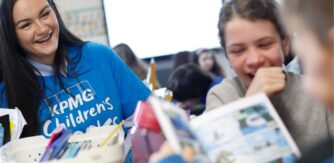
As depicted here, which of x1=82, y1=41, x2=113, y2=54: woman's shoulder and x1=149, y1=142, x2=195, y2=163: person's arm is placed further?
x1=82, y1=41, x2=113, y2=54: woman's shoulder

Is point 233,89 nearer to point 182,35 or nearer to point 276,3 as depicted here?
point 276,3

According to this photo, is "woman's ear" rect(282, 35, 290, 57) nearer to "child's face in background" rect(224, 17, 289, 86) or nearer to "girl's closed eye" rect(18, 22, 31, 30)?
"child's face in background" rect(224, 17, 289, 86)

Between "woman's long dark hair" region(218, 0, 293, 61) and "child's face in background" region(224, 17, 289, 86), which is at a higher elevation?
"woman's long dark hair" region(218, 0, 293, 61)

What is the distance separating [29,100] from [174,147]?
2.83 ft

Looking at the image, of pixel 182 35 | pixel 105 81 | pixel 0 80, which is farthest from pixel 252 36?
pixel 182 35

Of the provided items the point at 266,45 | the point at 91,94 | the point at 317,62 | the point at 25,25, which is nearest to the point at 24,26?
the point at 25,25

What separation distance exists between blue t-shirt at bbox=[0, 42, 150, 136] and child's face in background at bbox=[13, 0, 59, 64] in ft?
0.30

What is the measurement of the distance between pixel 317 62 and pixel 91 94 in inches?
37.6

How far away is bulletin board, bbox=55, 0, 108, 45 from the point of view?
13.3ft

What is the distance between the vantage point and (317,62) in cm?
56

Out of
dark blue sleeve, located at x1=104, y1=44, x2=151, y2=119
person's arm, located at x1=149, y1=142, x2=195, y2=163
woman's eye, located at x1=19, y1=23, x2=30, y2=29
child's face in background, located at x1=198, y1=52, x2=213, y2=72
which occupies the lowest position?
child's face in background, located at x1=198, y1=52, x2=213, y2=72

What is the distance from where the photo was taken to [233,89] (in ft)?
3.60

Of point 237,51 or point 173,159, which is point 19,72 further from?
point 173,159

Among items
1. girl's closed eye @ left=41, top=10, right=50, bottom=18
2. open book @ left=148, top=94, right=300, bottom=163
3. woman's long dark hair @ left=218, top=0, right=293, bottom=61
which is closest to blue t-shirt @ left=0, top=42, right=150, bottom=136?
girl's closed eye @ left=41, top=10, right=50, bottom=18
